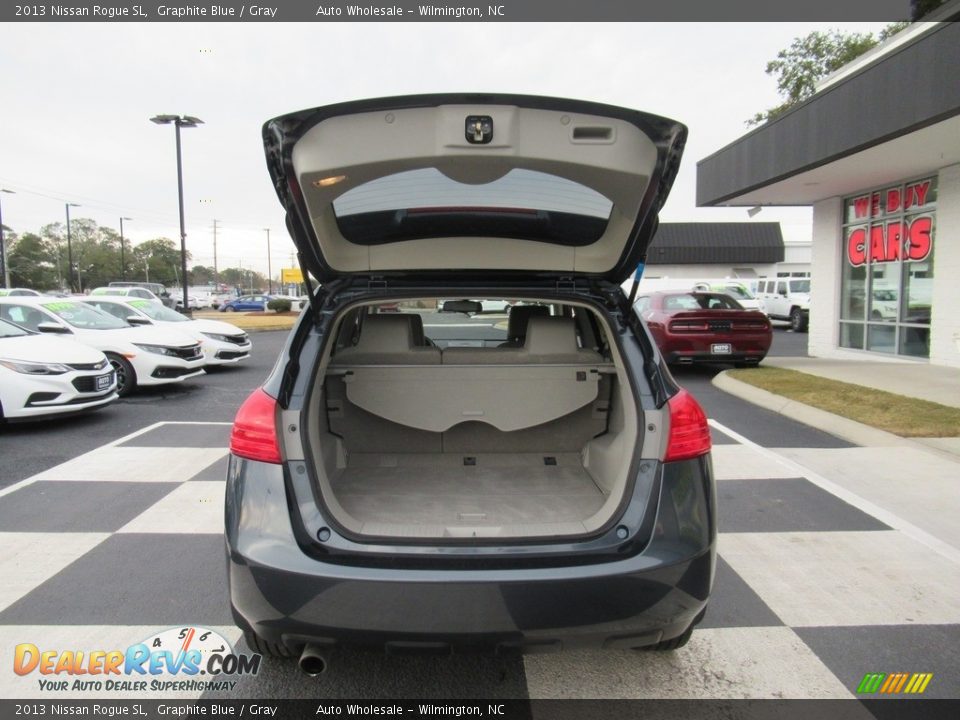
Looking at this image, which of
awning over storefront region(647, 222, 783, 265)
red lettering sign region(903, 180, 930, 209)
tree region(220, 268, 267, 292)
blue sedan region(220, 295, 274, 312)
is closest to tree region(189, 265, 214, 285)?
tree region(220, 268, 267, 292)

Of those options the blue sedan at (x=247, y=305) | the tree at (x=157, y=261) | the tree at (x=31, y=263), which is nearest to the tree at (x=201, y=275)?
the tree at (x=157, y=261)

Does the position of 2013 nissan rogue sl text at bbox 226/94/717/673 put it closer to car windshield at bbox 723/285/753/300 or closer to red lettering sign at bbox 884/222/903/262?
red lettering sign at bbox 884/222/903/262

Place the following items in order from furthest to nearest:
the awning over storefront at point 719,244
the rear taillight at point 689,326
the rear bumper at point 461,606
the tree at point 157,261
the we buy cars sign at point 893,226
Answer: the tree at point 157,261
the awning over storefront at point 719,244
the we buy cars sign at point 893,226
the rear taillight at point 689,326
the rear bumper at point 461,606

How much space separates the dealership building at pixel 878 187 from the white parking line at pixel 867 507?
4.82 metres

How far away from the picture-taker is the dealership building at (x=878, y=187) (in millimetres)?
7983

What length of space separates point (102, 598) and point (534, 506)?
217 cm

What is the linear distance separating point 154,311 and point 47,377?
5302mm

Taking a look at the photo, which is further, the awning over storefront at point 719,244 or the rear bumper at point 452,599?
the awning over storefront at point 719,244

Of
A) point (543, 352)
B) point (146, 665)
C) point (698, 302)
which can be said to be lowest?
point (146, 665)

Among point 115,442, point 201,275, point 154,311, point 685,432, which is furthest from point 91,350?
point 201,275

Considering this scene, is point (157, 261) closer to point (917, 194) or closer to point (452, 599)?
point (917, 194)

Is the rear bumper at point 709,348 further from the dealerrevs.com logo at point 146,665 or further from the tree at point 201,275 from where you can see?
the tree at point 201,275

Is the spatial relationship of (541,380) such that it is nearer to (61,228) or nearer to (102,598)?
(102,598)

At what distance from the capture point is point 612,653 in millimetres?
2643
